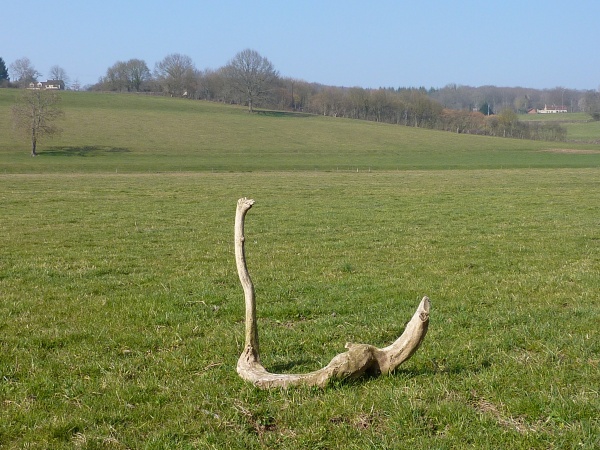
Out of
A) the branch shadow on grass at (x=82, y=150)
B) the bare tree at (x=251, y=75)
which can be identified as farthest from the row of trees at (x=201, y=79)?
the branch shadow on grass at (x=82, y=150)

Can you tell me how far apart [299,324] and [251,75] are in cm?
13973

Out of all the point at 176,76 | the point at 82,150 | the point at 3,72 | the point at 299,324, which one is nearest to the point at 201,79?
the point at 176,76

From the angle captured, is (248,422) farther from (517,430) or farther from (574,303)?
(574,303)

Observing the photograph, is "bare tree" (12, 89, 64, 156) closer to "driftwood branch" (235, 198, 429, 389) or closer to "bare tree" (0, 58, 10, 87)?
"driftwood branch" (235, 198, 429, 389)

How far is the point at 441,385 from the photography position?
6.12 metres

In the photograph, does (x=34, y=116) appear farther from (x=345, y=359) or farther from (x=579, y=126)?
(x=579, y=126)

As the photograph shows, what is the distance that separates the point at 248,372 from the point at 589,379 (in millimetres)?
3381

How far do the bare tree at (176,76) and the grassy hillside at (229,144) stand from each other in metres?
18.9

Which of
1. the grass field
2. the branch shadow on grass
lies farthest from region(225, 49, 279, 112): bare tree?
the grass field

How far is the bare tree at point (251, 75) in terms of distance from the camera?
5645 inches

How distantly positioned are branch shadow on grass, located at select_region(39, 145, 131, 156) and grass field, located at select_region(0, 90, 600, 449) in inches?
2371

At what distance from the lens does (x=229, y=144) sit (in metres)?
97.8

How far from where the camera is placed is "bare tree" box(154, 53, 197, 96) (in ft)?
535

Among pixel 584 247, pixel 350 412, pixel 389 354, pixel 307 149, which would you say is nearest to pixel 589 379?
pixel 389 354
